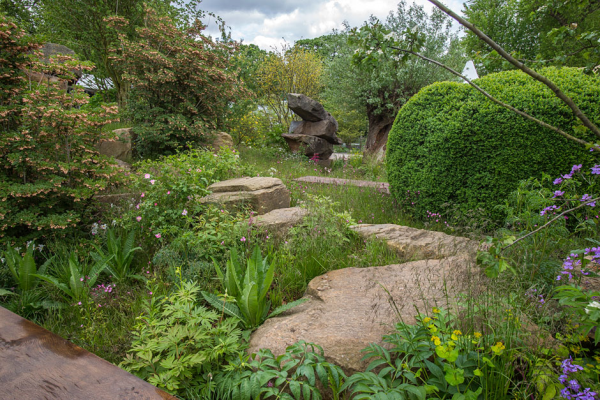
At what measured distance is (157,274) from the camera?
3.13m

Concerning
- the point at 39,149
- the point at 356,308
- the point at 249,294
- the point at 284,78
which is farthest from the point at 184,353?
the point at 284,78

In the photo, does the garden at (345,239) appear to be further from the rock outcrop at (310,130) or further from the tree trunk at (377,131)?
the tree trunk at (377,131)

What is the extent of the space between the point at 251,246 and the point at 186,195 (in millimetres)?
1135

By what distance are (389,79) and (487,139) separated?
6654 millimetres

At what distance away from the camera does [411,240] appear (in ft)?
11.7

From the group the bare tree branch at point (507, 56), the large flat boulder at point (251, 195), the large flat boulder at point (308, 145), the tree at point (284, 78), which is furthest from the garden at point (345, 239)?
the tree at point (284, 78)

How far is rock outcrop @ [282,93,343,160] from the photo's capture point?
1191cm

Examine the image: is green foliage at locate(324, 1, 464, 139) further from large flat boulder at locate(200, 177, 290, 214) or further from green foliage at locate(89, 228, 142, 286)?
green foliage at locate(89, 228, 142, 286)

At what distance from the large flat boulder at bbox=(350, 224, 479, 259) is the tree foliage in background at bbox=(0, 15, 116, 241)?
3198 millimetres

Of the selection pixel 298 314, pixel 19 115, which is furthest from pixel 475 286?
pixel 19 115

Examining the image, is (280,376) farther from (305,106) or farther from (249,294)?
(305,106)

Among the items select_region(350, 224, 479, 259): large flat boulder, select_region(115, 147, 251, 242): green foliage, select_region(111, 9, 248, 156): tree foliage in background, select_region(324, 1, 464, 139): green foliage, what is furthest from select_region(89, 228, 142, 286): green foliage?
select_region(324, 1, 464, 139): green foliage

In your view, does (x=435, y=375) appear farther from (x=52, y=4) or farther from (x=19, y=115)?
(x=52, y=4)

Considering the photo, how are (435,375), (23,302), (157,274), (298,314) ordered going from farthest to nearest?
(157,274) < (23,302) < (298,314) < (435,375)
